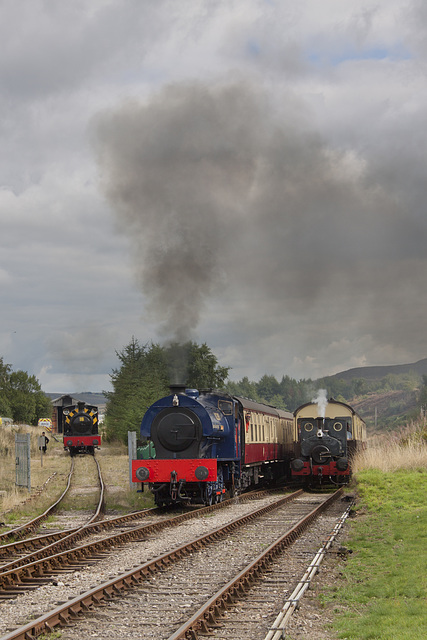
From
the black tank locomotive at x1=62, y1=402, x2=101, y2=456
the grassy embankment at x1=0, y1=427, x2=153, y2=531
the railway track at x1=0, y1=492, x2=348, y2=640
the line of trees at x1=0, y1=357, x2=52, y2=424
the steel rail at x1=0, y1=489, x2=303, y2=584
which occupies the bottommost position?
the railway track at x1=0, y1=492, x2=348, y2=640

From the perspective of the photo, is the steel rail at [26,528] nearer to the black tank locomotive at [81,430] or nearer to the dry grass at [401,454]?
the dry grass at [401,454]

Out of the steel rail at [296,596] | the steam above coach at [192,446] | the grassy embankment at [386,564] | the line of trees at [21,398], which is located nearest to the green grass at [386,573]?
the grassy embankment at [386,564]

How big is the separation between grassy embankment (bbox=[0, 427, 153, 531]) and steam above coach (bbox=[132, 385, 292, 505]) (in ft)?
5.62

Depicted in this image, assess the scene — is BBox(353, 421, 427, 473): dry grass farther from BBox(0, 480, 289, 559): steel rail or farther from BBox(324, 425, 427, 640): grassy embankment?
BBox(0, 480, 289, 559): steel rail

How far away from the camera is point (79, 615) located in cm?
746

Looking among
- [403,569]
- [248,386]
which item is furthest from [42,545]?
[248,386]

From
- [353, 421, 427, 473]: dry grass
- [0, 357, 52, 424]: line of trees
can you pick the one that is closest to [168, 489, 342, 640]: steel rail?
[353, 421, 427, 473]: dry grass

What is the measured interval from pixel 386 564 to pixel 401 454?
14357mm

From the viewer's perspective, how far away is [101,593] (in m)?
8.13

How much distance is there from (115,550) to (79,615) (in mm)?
4180

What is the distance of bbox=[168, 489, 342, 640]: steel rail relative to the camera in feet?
21.7

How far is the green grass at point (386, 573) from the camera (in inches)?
268

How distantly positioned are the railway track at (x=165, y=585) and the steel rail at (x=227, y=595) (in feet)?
0.34

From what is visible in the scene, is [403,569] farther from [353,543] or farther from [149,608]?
[149,608]
